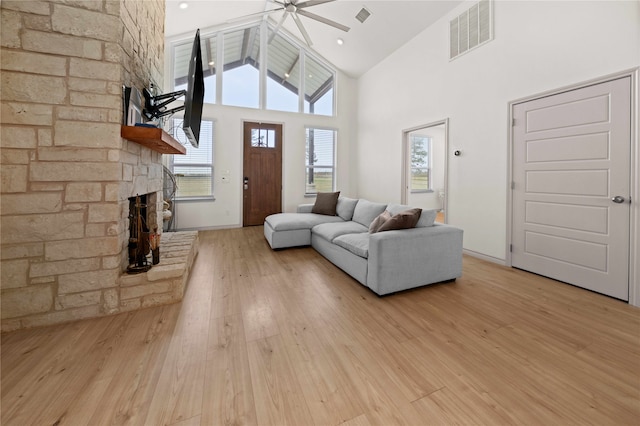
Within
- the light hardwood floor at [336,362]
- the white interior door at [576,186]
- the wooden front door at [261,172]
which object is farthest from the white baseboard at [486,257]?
the wooden front door at [261,172]

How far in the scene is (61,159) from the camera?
6.09 ft

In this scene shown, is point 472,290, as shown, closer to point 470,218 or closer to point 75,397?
point 470,218

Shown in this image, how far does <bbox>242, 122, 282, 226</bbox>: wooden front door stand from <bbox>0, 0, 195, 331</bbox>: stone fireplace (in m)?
3.77

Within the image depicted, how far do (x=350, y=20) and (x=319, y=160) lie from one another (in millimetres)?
2929

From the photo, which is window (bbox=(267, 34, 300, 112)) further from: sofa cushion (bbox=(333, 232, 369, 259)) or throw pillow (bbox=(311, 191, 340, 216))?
sofa cushion (bbox=(333, 232, 369, 259))

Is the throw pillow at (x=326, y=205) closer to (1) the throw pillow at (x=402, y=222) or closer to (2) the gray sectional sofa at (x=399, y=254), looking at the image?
(2) the gray sectional sofa at (x=399, y=254)

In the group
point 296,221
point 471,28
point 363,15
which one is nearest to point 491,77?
point 471,28

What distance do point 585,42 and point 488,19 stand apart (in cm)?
131

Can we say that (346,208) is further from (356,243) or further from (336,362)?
(336,362)

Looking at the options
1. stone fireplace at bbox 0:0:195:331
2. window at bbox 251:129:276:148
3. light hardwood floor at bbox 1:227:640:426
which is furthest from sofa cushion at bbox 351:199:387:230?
window at bbox 251:129:276:148

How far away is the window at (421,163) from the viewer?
7504mm

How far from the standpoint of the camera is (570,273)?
2768 millimetres

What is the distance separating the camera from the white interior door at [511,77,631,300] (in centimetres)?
241

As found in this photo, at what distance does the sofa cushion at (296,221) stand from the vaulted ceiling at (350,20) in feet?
10.2
